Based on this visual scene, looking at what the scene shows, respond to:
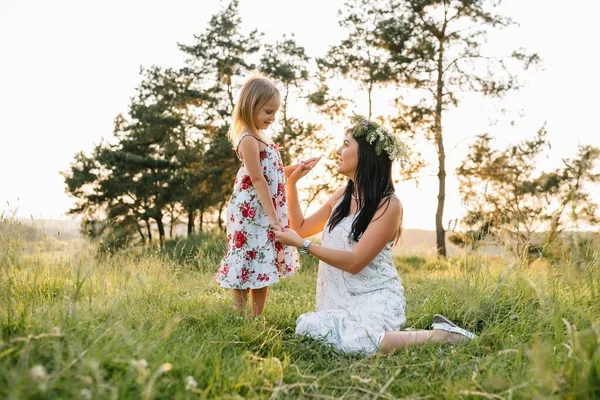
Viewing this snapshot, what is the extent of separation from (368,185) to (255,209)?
0.98 metres

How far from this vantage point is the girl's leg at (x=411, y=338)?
129 inches

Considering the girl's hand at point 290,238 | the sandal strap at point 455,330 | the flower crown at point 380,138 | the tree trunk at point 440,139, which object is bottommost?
the sandal strap at point 455,330

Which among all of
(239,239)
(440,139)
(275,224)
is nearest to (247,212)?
(239,239)

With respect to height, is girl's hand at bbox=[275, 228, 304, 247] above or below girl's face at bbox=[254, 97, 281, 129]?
below

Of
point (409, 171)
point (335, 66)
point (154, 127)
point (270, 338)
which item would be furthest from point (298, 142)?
point (270, 338)

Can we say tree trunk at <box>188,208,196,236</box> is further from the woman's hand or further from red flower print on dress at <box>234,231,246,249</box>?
the woman's hand

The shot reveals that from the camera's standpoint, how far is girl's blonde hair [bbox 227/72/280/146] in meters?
4.05

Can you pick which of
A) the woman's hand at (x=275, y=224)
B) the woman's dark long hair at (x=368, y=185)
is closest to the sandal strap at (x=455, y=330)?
the woman's dark long hair at (x=368, y=185)

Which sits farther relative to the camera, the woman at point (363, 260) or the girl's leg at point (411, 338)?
the woman at point (363, 260)

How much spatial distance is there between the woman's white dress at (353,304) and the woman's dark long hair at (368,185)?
0.11 metres

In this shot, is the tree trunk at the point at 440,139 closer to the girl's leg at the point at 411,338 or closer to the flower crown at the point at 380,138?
the flower crown at the point at 380,138

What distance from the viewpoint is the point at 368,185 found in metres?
3.71

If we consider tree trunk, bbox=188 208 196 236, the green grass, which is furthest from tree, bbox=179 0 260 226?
the green grass

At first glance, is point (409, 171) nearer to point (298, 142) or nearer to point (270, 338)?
point (298, 142)
